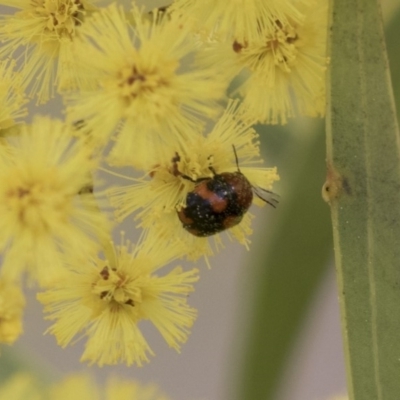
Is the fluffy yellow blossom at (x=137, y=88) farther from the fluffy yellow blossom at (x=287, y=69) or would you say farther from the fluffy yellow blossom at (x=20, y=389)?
the fluffy yellow blossom at (x=20, y=389)

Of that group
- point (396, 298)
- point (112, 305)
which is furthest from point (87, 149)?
point (396, 298)

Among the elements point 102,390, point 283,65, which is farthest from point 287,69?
point 102,390

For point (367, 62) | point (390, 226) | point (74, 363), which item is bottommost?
point (74, 363)

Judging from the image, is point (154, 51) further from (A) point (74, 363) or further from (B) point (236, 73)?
(A) point (74, 363)

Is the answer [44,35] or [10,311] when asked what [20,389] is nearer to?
[10,311]

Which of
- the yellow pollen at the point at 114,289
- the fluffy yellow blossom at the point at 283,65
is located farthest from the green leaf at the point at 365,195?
the yellow pollen at the point at 114,289

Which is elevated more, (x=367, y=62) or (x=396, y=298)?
(x=367, y=62)
